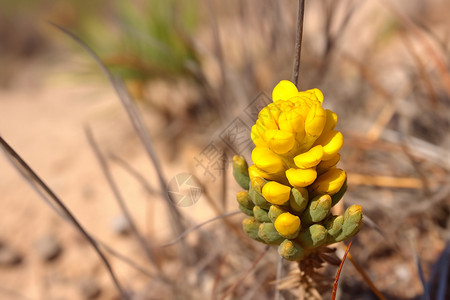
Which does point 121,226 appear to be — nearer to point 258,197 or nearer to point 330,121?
point 258,197

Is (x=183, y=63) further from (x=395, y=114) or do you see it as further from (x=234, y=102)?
(x=395, y=114)

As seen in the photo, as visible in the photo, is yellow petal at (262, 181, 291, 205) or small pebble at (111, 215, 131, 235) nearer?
yellow petal at (262, 181, 291, 205)

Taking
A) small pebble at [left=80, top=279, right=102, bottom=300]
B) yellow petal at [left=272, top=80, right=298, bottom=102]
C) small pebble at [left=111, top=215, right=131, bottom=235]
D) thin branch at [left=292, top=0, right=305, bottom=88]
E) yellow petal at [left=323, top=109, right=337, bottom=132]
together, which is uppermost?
thin branch at [left=292, top=0, right=305, bottom=88]

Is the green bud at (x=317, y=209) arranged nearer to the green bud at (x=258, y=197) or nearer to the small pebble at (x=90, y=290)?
the green bud at (x=258, y=197)

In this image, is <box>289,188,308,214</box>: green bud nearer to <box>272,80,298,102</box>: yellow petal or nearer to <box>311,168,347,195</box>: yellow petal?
<box>311,168,347,195</box>: yellow petal

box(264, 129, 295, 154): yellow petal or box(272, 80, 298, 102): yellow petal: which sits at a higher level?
box(272, 80, 298, 102): yellow petal
